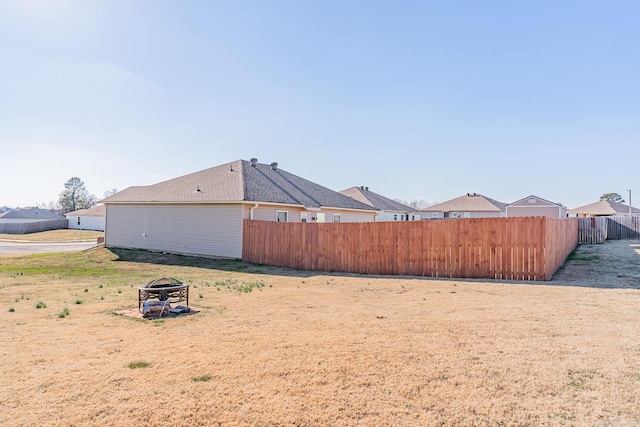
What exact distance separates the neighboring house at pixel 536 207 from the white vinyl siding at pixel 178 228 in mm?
30811

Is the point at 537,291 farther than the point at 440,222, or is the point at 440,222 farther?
the point at 440,222

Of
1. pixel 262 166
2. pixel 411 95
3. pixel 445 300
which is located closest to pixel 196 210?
pixel 262 166

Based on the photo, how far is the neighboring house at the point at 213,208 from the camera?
1795 centimetres

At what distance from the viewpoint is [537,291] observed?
30.6ft

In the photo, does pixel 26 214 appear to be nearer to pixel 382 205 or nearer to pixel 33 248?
pixel 33 248

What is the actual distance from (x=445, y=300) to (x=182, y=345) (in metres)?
5.66

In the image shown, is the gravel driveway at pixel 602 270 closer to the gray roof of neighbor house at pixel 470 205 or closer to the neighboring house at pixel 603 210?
the gray roof of neighbor house at pixel 470 205

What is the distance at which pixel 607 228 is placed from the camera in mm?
26203

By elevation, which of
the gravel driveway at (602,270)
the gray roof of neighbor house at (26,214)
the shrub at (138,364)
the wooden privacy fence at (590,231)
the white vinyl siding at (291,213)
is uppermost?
the gray roof of neighbor house at (26,214)

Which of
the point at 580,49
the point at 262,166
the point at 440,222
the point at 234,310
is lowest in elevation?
the point at 234,310

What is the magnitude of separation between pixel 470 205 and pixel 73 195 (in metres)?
70.7

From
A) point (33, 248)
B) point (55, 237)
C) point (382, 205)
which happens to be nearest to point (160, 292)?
point (33, 248)

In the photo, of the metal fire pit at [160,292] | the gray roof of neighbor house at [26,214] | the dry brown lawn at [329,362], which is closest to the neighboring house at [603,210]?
the dry brown lawn at [329,362]

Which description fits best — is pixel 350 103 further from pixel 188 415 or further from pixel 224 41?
pixel 188 415
